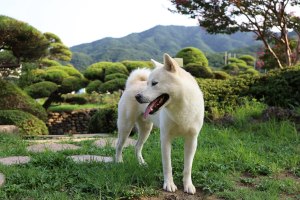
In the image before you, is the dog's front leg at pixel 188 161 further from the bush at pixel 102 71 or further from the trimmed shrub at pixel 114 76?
the bush at pixel 102 71

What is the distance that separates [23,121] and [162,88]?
514 cm

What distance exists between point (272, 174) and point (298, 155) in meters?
0.79

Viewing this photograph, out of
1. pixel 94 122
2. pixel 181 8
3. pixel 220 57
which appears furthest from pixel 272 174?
pixel 220 57

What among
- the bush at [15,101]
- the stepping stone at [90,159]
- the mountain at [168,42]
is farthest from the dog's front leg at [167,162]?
the mountain at [168,42]

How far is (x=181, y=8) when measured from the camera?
1065 centimetres

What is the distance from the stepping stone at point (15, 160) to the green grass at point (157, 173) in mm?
106

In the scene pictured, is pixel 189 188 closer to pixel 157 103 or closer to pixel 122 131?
pixel 157 103

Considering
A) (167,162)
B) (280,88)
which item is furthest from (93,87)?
(167,162)

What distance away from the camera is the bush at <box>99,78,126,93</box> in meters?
14.8

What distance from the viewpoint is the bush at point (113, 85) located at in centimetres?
1477

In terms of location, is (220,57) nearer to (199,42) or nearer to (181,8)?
(181,8)

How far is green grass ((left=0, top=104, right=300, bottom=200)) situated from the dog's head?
2.49ft

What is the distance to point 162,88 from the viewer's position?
10.8ft

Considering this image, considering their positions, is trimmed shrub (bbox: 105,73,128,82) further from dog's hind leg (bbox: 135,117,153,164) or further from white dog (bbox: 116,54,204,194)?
white dog (bbox: 116,54,204,194)
